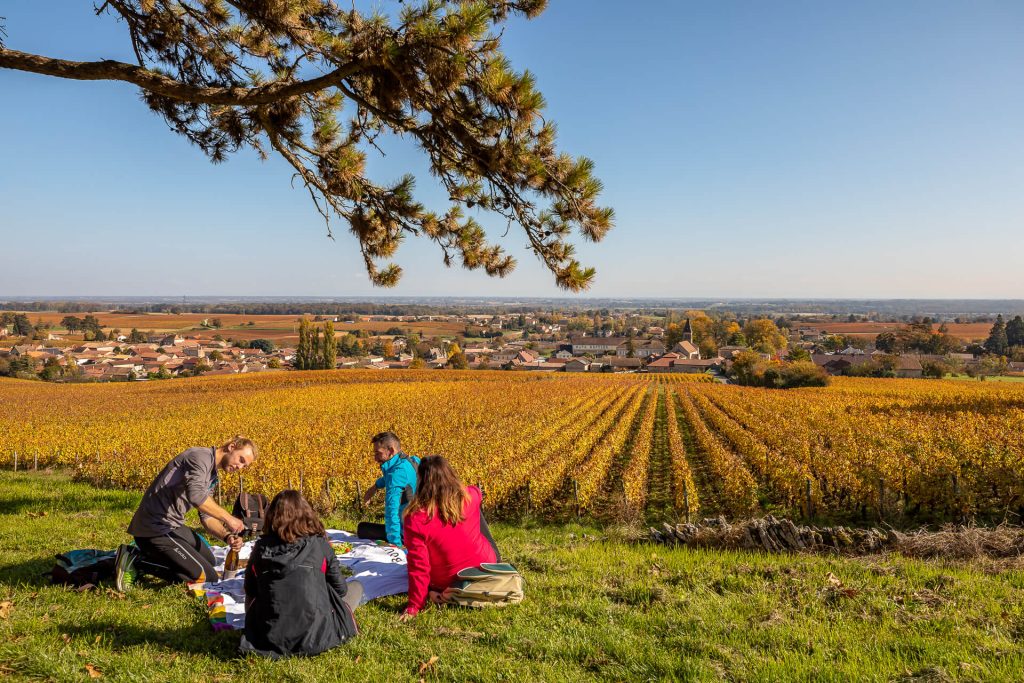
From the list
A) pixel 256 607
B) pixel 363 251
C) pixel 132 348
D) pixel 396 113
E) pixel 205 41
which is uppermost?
pixel 205 41

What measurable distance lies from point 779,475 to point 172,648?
11864mm

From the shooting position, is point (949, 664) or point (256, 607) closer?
point (949, 664)

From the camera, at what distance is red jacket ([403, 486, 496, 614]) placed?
4020 millimetres

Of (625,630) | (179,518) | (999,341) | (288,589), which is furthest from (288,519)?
(999,341)

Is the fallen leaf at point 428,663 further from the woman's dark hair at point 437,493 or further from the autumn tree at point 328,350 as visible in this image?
the autumn tree at point 328,350

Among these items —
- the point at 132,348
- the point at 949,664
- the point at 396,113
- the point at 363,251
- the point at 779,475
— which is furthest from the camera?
the point at 132,348

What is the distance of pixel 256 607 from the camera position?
3459mm

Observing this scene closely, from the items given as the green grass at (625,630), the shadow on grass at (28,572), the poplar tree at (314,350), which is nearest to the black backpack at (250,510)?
the green grass at (625,630)

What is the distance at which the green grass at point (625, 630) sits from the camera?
10.7 feet

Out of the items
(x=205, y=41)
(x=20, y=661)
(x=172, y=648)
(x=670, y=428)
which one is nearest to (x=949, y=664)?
(x=172, y=648)

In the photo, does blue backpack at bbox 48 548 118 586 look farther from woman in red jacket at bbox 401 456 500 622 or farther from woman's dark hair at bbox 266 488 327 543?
woman in red jacket at bbox 401 456 500 622

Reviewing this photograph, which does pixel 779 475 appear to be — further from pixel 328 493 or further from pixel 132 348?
pixel 132 348

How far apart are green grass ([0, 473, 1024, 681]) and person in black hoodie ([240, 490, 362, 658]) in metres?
0.12

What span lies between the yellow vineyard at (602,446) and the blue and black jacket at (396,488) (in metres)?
4.27
